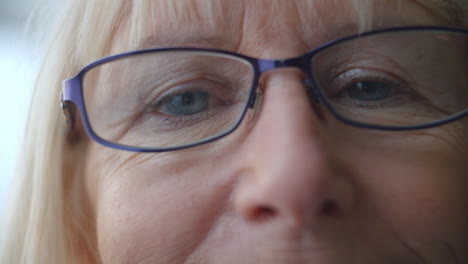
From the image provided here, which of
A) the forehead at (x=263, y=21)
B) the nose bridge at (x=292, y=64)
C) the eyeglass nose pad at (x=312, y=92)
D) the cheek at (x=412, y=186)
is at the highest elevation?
the forehead at (x=263, y=21)

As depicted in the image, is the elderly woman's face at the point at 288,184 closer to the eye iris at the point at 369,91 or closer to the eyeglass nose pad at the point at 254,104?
the eyeglass nose pad at the point at 254,104

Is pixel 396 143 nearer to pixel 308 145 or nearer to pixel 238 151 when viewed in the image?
pixel 308 145

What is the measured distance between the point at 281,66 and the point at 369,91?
Answer: 26 cm

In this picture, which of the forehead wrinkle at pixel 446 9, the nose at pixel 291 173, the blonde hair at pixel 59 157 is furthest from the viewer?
the blonde hair at pixel 59 157

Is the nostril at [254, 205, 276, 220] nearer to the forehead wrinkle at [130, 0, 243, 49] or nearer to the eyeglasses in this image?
the eyeglasses

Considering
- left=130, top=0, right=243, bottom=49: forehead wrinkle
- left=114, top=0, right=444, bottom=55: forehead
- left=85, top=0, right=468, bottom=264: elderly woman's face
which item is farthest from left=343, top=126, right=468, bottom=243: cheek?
left=130, top=0, right=243, bottom=49: forehead wrinkle

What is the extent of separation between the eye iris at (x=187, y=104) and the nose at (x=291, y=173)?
195 millimetres

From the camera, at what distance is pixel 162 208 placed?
36.8 inches

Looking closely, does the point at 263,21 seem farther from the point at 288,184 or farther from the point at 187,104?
the point at 288,184

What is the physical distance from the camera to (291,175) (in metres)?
0.82

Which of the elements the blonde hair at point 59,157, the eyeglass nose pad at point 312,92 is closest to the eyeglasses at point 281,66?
the eyeglass nose pad at point 312,92

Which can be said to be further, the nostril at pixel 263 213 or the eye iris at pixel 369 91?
the eye iris at pixel 369 91

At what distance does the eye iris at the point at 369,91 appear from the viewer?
1048 millimetres

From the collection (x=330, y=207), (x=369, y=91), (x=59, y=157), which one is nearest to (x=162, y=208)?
(x=330, y=207)
